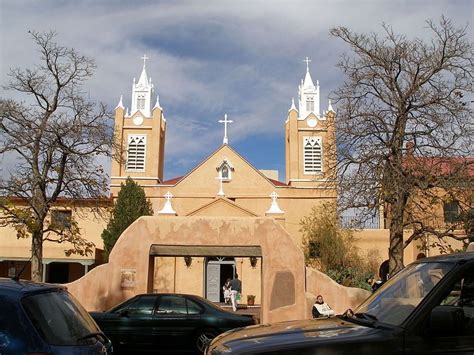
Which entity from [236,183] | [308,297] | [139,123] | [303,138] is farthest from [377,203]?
[139,123]

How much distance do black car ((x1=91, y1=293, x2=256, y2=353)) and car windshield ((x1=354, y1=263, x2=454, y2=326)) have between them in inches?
292

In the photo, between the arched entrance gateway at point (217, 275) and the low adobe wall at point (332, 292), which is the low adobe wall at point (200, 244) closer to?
the low adobe wall at point (332, 292)

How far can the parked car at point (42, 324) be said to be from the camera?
151 inches

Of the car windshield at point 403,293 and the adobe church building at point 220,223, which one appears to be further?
the adobe church building at point 220,223

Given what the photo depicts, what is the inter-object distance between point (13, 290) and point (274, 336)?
219cm

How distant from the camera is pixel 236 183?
41.9m

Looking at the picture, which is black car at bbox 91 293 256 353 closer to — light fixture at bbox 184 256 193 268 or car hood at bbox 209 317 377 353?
car hood at bbox 209 317 377 353

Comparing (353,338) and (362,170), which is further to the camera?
(362,170)

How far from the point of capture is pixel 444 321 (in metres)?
3.57

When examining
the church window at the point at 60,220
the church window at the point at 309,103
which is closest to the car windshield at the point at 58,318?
the church window at the point at 60,220

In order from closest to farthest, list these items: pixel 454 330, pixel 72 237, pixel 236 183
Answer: pixel 454 330 < pixel 72 237 < pixel 236 183

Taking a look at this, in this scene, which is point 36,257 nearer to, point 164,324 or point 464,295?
point 164,324

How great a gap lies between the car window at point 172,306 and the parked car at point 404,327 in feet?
25.7

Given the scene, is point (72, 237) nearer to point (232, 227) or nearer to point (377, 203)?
point (232, 227)
